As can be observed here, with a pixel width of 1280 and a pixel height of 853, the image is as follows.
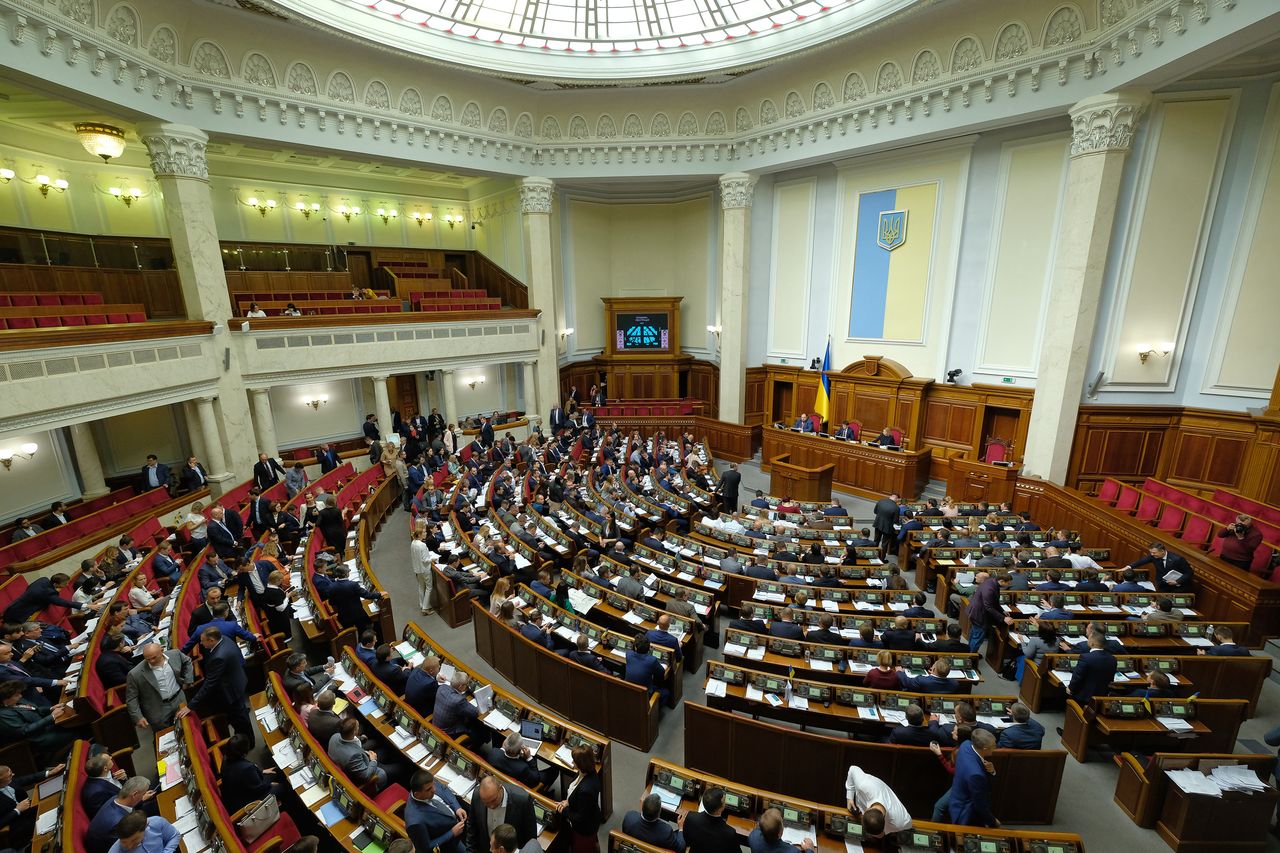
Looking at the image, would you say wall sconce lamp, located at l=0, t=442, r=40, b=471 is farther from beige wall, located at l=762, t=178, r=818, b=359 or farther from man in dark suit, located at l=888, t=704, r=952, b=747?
beige wall, located at l=762, t=178, r=818, b=359

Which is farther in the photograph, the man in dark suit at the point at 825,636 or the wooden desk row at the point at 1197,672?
the man in dark suit at the point at 825,636

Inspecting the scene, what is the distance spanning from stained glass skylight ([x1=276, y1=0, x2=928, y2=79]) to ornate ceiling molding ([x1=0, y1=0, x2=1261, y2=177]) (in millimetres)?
1621

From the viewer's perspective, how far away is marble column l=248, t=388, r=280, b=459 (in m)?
13.1

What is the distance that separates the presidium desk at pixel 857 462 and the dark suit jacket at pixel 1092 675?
7.25 m

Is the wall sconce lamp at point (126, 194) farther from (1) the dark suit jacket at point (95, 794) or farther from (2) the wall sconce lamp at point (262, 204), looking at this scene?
(1) the dark suit jacket at point (95, 794)

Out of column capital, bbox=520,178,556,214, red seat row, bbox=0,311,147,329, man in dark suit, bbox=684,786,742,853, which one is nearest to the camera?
man in dark suit, bbox=684,786,742,853

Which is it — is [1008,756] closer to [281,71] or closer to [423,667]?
[423,667]

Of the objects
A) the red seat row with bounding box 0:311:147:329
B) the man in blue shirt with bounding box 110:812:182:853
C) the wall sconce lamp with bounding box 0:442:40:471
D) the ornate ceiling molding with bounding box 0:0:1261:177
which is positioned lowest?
the man in blue shirt with bounding box 110:812:182:853


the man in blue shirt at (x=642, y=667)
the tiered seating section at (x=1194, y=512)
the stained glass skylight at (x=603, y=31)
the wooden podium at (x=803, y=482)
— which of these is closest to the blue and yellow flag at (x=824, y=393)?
the wooden podium at (x=803, y=482)

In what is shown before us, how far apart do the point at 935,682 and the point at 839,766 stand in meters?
1.23

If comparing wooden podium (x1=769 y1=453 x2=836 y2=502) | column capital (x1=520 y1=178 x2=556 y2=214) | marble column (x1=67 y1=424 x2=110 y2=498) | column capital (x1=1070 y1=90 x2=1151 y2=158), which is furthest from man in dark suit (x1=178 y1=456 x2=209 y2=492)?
column capital (x1=1070 y1=90 x2=1151 y2=158)

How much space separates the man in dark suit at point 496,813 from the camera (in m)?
3.81

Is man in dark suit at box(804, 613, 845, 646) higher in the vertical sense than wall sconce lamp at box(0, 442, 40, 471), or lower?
lower

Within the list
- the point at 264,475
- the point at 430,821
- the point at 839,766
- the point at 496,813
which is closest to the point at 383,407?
the point at 264,475
